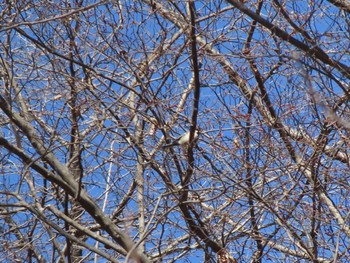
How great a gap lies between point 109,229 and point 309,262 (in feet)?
5.91

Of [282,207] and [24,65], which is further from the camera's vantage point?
[24,65]

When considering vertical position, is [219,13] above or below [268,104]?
above

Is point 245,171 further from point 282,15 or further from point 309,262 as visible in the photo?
A: point 282,15

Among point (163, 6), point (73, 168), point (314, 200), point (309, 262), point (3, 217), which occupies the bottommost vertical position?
Result: point (309, 262)

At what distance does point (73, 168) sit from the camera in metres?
7.94

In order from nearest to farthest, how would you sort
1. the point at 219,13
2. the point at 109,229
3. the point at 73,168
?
1. the point at 109,229
2. the point at 219,13
3. the point at 73,168

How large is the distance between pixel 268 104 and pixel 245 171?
2.31 feet

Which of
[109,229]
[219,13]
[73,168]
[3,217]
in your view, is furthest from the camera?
[73,168]

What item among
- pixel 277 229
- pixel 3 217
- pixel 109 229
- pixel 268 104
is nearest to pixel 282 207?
pixel 277 229

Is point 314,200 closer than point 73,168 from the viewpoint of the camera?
Yes

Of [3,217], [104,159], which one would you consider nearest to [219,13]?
[104,159]

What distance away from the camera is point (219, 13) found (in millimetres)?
6965

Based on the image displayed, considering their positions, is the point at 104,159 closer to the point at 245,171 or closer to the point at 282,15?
the point at 245,171

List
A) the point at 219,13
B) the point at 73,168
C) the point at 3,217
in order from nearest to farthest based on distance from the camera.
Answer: the point at 219,13
the point at 3,217
the point at 73,168
